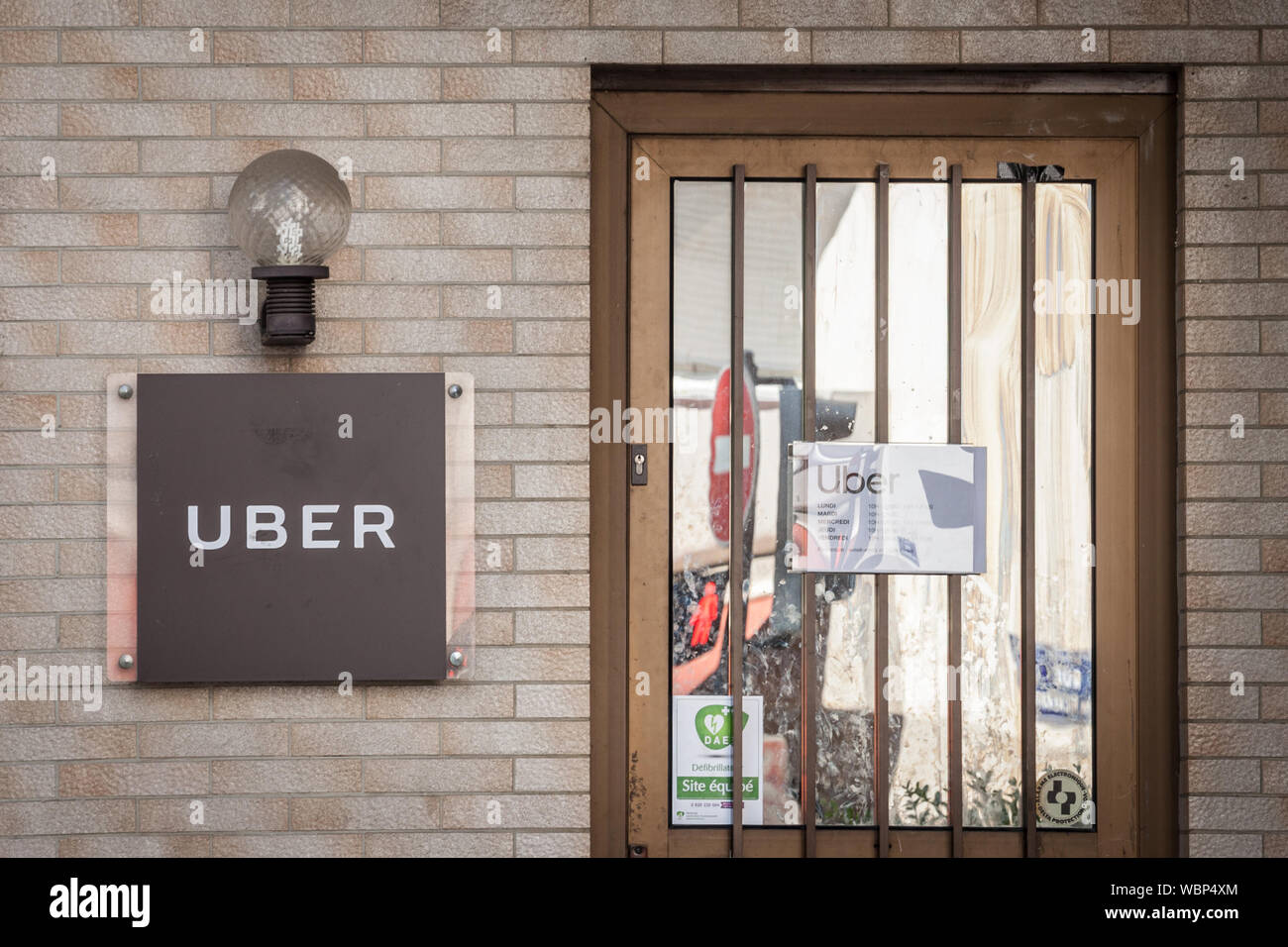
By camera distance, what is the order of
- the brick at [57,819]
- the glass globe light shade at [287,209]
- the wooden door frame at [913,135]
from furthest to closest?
1. the wooden door frame at [913,135]
2. the brick at [57,819]
3. the glass globe light shade at [287,209]

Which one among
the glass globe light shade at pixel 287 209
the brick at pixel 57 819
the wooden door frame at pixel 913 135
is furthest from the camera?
the wooden door frame at pixel 913 135

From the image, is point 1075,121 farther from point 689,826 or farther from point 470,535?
point 689,826

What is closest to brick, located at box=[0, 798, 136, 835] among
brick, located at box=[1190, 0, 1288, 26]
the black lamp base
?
the black lamp base

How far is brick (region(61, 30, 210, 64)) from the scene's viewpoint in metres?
2.44

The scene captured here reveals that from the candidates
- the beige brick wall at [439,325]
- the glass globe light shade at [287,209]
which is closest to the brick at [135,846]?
the beige brick wall at [439,325]

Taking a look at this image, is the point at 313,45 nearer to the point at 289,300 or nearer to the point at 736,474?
the point at 289,300

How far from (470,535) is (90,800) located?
3.50 ft

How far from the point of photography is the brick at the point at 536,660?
2.44 metres

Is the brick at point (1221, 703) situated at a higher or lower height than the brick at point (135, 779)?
higher

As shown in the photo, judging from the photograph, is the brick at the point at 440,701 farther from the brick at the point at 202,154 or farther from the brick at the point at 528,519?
the brick at the point at 202,154

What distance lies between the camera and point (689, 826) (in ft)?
8.32

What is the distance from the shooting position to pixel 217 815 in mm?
2414

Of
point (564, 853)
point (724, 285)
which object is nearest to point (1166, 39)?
point (724, 285)

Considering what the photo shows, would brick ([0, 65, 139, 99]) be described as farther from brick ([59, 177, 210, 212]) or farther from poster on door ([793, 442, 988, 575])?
poster on door ([793, 442, 988, 575])
